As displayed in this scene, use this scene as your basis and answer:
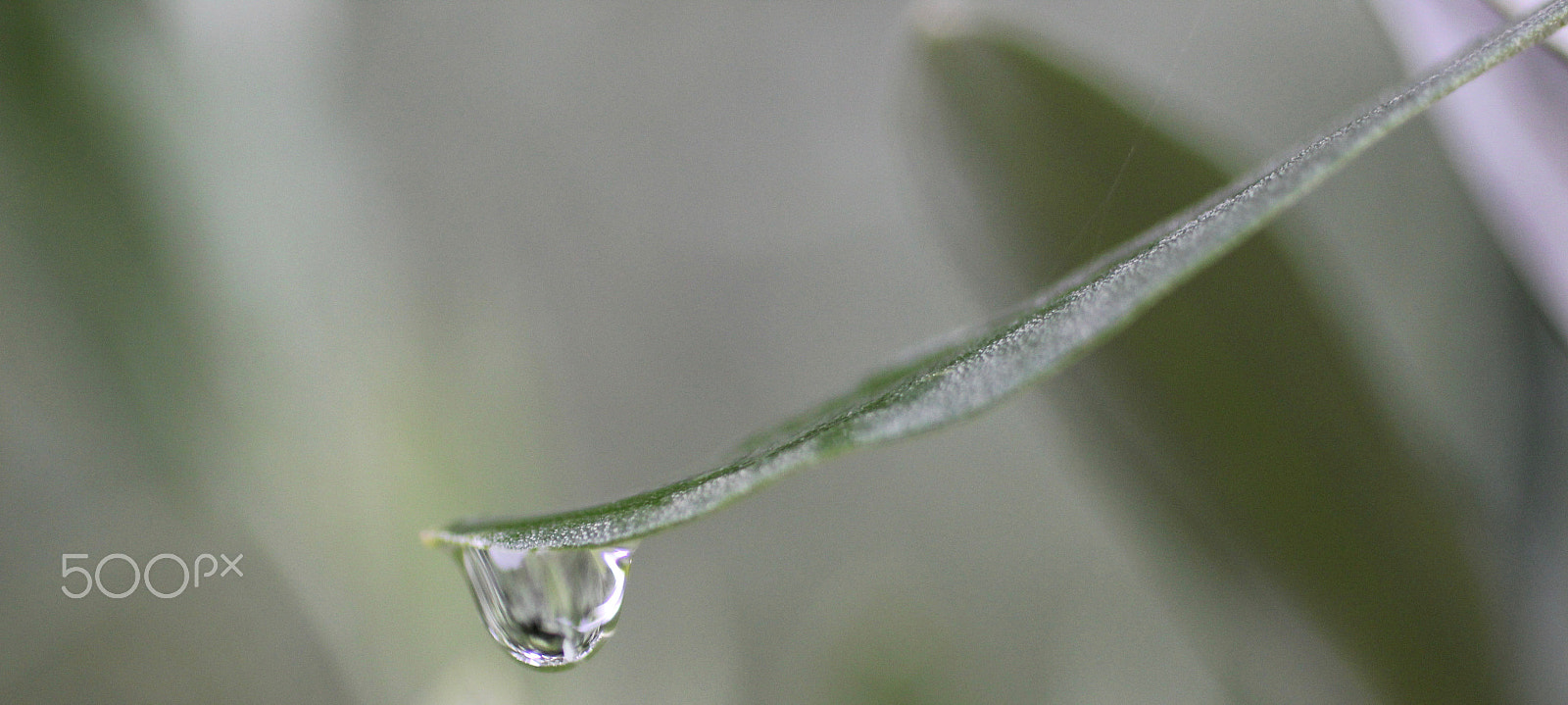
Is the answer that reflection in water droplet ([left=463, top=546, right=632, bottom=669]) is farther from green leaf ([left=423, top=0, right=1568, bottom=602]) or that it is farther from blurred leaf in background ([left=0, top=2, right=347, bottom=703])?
blurred leaf in background ([left=0, top=2, right=347, bottom=703])

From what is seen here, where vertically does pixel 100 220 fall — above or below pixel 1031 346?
above

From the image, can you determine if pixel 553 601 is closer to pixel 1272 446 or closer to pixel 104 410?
pixel 1272 446

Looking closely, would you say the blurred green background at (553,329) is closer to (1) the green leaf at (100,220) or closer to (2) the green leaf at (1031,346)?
(1) the green leaf at (100,220)

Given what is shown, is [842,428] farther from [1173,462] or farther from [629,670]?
[629,670]

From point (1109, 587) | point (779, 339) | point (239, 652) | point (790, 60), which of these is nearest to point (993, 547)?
point (1109, 587)

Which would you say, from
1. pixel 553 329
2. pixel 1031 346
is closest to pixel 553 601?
pixel 1031 346
